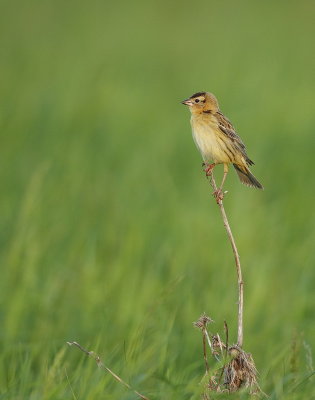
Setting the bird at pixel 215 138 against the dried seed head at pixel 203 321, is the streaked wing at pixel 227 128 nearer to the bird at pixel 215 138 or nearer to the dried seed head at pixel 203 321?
the bird at pixel 215 138

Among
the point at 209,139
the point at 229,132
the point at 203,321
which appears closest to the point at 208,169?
the point at 209,139

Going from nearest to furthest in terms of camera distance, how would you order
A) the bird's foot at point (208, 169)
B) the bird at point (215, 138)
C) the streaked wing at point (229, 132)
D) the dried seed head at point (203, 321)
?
the dried seed head at point (203, 321), the bird's foot at point (208, 169), the bird at point (215, 138), the streaked wing at point (229, 132)

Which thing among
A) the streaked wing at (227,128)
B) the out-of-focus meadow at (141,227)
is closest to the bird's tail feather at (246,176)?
the streaked wing at (227,128)

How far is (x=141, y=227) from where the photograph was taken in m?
8.37

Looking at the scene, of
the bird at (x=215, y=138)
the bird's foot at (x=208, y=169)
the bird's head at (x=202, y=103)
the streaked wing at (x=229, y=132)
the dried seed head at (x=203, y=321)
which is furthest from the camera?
the streaked wing at (x=229, y=132)

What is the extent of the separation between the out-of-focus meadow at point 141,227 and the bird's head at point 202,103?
0.95 metres

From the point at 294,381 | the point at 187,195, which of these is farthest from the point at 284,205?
the point at 294,381

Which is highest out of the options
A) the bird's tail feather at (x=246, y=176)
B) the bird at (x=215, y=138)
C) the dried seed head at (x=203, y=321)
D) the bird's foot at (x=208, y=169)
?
the bird at (x=215, y=138)

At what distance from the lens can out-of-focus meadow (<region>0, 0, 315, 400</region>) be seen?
575 centimetres

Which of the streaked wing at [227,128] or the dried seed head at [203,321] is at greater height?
the streaked wing at [227,128]

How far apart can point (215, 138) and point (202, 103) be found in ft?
0.69

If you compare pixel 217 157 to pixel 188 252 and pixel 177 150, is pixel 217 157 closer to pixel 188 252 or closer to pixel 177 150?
pixel 188 252

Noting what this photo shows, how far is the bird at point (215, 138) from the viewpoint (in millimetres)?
5137

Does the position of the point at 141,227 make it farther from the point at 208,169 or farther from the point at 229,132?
the point at 208,169
